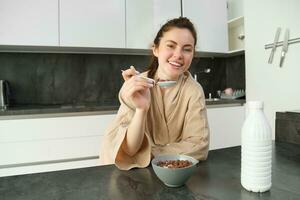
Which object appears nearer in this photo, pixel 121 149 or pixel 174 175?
pixel 174 175

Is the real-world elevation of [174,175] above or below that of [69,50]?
below

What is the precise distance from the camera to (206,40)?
8.33 feet

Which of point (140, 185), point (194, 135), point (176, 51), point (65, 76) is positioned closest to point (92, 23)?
point (65, 76)

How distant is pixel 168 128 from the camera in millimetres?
1011

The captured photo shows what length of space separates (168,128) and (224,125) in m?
1.50

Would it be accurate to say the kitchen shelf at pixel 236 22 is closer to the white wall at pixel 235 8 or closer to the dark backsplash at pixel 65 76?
the white wall at pixel 235 8

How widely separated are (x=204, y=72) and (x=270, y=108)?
95cm

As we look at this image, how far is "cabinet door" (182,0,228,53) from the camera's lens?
2.49 meters

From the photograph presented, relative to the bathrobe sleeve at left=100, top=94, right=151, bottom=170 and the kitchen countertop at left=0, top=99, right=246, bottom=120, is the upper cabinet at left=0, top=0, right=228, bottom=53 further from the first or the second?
the bathrobe sleeve at left=100, top=94, right=151, bottom=170

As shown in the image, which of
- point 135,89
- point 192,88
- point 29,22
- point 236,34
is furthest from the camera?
point 236,34

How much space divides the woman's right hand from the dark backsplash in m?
1.39

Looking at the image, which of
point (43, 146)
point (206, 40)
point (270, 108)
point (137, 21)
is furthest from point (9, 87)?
point (270, 108)

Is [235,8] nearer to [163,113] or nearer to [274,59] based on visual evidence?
[274,59]

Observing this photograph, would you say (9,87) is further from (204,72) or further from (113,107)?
(204,72)
